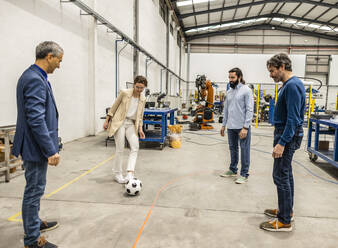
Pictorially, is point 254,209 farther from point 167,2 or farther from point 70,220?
point 167,2

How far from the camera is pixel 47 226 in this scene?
2.25 metres

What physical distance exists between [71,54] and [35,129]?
5.04m

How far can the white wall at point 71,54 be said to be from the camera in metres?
4.26

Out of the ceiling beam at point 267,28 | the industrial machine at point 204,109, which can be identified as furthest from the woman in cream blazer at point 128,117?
the ceiling beam at point 267,28

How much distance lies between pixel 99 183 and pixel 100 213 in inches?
38.4

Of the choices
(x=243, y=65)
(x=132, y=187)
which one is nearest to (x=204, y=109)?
(x=132, y=187)

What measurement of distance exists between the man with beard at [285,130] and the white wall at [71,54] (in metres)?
4.14

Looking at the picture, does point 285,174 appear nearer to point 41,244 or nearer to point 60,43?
point 41,244

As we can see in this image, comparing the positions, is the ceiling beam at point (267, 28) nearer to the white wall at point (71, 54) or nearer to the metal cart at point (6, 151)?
the white wall at point (71, 54)

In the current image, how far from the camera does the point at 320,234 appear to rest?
2279mm

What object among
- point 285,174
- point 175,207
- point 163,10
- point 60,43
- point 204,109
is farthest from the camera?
point 163,10

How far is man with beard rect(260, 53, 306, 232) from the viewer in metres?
2.07

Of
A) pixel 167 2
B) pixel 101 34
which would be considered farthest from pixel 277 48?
pixel 101 34

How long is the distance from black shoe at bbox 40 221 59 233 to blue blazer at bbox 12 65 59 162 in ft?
2.61
